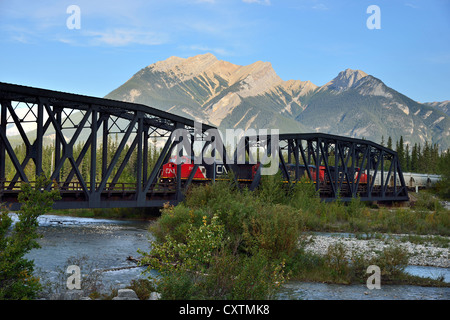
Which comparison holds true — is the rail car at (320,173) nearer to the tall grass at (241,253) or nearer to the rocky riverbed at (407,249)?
the tall grass at (241,253)

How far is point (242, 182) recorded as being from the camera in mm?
56688

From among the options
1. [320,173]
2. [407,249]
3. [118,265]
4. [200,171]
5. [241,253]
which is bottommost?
[118,265]

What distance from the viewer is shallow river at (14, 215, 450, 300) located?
62.1 ft

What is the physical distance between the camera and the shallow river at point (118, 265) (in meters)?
18.9

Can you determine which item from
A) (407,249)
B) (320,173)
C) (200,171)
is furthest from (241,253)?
(320,173)

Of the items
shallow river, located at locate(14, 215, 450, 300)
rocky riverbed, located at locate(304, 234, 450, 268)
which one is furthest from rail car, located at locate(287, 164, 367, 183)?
shallow river, located at locate(14, 215, 450, 300)

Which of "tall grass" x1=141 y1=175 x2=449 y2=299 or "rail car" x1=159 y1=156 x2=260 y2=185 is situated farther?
"rail car" x1=159 y1=156 x2=260 y2=185

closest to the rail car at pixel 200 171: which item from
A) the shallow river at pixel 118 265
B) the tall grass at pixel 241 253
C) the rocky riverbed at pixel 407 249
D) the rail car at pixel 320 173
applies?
the rail car at pixel 320 173

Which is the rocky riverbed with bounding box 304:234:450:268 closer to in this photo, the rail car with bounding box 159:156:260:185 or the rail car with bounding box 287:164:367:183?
the rail car with bounding box 159:156:260:185

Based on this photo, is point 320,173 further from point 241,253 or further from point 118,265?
point 118,265

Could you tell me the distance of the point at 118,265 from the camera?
24609 mm

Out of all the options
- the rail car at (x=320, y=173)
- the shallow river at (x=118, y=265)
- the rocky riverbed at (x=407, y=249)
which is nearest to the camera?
the shallow river at (x=118, y=265)

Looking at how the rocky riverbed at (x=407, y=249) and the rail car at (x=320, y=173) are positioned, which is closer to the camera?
the rocky riverbed at (x=407, y=249)

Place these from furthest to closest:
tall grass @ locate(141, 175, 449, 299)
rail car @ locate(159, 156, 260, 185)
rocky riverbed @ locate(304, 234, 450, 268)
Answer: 1. rail car @ locate(159, 156, 260, 185)
2. rocky riverbed @ locate(304, 234, 450, 268)
3. tall grass @ locate(141, 175, 449, 299)
